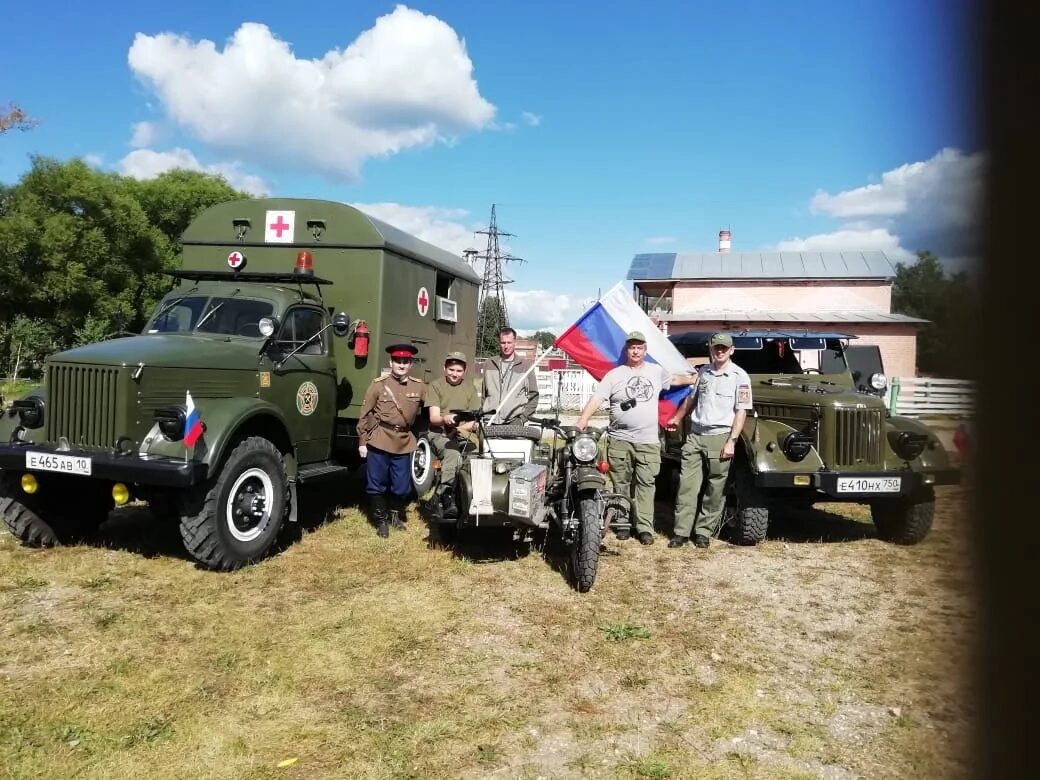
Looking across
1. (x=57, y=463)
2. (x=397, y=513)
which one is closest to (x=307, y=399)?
(x=397, y=513)

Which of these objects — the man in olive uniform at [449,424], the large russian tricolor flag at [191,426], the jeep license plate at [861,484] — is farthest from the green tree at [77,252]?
the jeep license plate at [861,484]

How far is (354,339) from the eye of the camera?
7238 mm

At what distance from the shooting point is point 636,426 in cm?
658

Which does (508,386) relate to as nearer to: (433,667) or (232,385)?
(232,385)

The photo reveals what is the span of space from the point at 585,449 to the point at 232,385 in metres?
2.95

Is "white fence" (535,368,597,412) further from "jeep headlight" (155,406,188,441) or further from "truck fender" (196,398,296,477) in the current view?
"jeep headlight" (155,406,188,441)

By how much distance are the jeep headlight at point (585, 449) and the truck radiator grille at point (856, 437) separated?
2.32 m

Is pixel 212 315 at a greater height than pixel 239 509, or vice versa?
pixel 212 315

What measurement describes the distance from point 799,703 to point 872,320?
10.6 feet

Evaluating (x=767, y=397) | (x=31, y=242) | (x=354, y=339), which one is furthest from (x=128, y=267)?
(x=767, y=397)

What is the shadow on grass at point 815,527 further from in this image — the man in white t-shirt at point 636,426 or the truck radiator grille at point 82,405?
the truck radiator grille at point 82,405

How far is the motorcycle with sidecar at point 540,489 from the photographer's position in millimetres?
5176

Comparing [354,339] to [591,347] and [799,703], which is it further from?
[799,703]

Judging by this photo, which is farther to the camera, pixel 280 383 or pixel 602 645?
pixel 280 383
